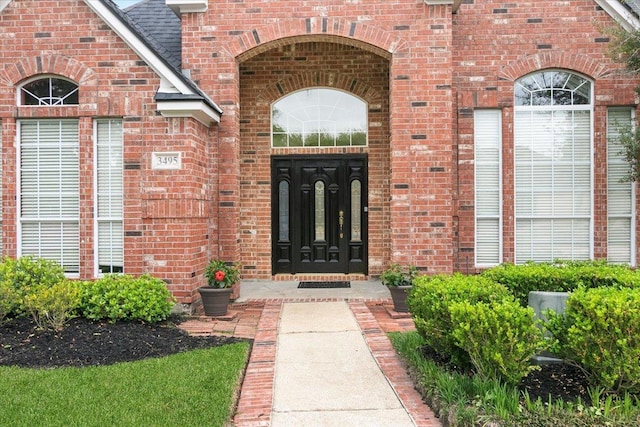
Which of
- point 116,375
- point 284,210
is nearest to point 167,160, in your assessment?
point 284,210

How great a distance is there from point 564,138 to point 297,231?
5.01m

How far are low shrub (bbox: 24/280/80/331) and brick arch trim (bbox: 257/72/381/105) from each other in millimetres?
5382

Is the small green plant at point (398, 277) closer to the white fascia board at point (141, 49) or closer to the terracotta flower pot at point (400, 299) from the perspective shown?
the terracotta flower pot at point (400, 299)

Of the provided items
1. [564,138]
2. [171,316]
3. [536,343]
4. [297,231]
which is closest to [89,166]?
[171,316]

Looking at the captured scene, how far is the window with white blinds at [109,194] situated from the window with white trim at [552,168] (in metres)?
6.34

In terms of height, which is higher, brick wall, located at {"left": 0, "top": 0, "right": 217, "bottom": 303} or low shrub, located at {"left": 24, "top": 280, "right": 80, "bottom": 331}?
brick wall, located at {"left": 0, "top": 0, "right": 217, "bottom": 303}

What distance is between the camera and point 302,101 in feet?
33.9

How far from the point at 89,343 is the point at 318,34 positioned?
5.49 metres

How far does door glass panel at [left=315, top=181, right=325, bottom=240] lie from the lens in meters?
10.4

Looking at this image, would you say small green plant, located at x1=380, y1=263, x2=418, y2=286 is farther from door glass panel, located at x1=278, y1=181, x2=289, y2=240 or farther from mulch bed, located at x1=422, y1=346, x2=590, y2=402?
door glass panel, located at x1=278, y1=181, x2=289, y2=240

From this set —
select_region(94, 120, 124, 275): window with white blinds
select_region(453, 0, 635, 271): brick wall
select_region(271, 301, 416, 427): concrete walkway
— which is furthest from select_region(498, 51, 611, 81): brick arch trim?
select_region(94, 120, 124, 275): window with white blinds

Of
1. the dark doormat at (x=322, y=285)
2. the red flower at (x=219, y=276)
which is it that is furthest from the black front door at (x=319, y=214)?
the red flower at (x=219, y=276)

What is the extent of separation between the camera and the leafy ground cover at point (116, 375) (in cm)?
394

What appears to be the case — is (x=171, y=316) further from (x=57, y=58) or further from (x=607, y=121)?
(x=607, y=121)
